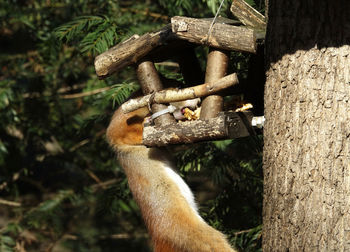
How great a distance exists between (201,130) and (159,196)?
2.11ft

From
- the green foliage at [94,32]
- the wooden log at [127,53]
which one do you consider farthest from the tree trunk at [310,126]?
the green foliage at [94,32]

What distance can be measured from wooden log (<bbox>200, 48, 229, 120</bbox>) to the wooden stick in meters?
0.05

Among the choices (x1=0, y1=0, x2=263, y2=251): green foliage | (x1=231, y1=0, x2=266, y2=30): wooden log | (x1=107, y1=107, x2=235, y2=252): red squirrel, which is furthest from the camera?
(x1=0, y1=0, x2=263, y2=251): green foliage

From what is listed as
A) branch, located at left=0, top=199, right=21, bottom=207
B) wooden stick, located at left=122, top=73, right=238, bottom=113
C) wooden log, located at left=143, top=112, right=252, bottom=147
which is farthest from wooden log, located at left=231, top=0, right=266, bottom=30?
branch, located at left=0, top=199, right=21, bottom=207

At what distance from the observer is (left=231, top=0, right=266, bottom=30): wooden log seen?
9.32 ft

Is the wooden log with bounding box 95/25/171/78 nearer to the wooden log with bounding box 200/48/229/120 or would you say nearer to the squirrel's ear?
the wooden log with bounding box 200/48/229/120

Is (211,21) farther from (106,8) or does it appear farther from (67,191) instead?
(67,191)

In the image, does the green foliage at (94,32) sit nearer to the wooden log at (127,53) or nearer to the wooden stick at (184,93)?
the wooden log at (127,53)

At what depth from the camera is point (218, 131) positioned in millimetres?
2584

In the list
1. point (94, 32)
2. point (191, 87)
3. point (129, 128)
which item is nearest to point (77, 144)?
point (94, 32)

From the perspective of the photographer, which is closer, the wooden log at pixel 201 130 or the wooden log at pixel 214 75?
the wooden log at pixel 201 130

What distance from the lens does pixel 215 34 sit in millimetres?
2754

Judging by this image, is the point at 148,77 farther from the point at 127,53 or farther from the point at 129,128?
the point at 129,128

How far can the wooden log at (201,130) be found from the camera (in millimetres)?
2594
